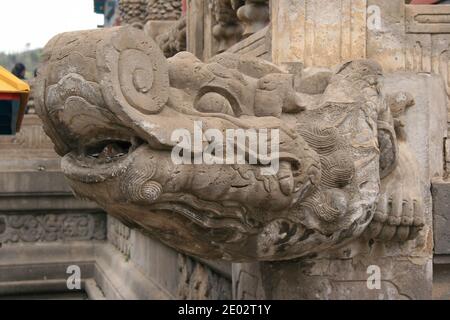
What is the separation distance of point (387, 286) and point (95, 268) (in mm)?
4500

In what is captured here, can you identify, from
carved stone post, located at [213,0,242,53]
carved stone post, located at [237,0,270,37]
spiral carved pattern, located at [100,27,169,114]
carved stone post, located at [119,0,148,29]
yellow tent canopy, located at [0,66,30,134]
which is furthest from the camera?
carved stone post, located at [119,0,148,29]

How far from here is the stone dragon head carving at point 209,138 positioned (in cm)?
167

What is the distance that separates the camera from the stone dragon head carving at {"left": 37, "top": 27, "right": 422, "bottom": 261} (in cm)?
167

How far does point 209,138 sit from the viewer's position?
69.0 inches

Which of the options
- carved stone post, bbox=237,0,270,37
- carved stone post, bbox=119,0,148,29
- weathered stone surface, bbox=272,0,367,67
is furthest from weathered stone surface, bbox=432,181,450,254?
carved stone post, bbox=119,0,148,29

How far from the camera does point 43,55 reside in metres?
1.77

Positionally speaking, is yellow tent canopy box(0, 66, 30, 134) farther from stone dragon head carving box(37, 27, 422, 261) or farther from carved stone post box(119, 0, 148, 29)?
carved stone post box(119, 0, 148, 29)

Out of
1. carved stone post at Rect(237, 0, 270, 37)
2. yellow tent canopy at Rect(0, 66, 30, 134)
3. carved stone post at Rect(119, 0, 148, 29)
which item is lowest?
yellow tent canopy at Rect(0, 66, 30, 134)

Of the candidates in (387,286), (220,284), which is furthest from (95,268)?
(387,286)

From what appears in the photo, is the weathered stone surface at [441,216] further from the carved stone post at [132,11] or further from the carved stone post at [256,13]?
the carved stone post at [132,11]

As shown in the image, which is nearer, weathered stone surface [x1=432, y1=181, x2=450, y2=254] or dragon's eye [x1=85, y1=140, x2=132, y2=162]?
dragon's eye [x1=85, y1=140, x2=132, y2=162]

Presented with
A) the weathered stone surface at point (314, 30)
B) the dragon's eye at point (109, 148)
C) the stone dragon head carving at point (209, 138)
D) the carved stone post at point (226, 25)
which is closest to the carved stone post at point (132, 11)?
the carved stone post at point (226, 25)

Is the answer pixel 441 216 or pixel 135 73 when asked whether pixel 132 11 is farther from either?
pixel 135 73

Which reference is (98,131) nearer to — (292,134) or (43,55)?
(43,55)
